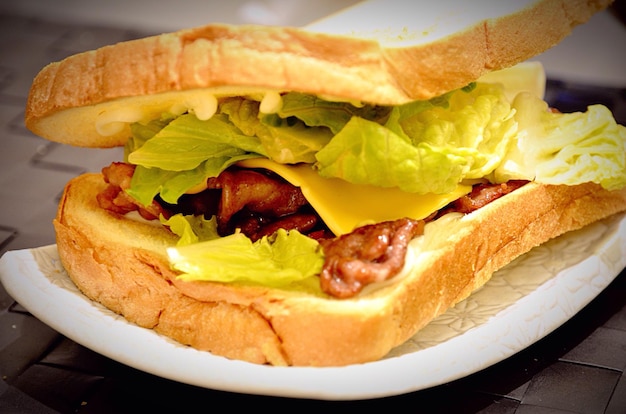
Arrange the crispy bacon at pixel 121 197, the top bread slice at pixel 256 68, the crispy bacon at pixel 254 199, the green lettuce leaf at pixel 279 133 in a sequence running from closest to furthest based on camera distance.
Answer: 1. the top bread slice at pixel 256 68
2. the green lettuce leaf at pixel 279 133
3. the crispy bacon at pixel 254 199
4. the crispy bacon at pixel 121 197

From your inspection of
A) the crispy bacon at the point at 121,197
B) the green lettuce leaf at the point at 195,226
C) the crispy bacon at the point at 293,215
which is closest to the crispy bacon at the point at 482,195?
the crispy bacon at the point at 293,215

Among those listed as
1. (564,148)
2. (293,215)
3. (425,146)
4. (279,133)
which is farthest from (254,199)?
(564,148)

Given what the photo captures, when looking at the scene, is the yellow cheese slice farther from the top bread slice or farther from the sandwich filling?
the top bread slice

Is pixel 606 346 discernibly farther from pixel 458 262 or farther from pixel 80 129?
pixel 80 129

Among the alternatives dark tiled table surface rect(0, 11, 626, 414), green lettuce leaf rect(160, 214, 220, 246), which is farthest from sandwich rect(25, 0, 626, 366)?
dark tiled table surface rect(0, 11, 626, 414)

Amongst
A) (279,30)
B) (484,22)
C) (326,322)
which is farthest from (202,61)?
(484,22)

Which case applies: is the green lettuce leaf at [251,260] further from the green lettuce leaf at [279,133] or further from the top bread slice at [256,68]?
the top bread slice at [256,68]
